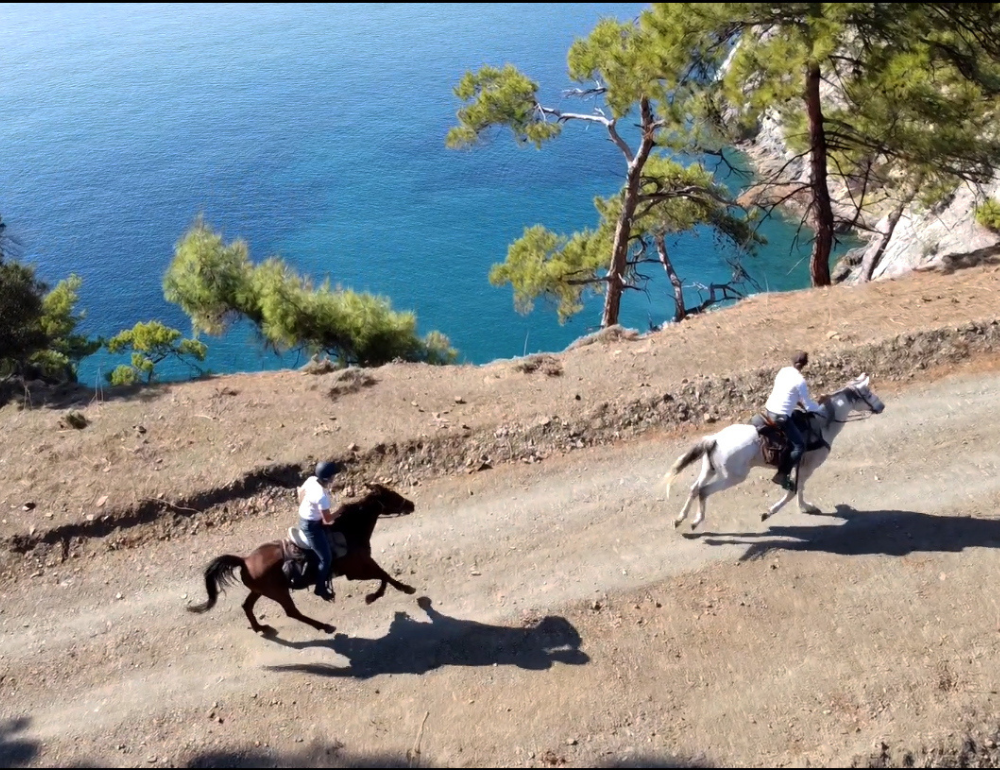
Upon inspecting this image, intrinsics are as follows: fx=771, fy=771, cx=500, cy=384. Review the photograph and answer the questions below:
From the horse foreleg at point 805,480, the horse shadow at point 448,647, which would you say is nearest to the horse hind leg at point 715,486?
the horse foreleg at point 805,480

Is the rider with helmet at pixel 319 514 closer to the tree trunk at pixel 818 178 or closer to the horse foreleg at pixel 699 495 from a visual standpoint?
the horse foreleg at pixel 699 495

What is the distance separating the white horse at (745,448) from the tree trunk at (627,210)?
8.54 meters

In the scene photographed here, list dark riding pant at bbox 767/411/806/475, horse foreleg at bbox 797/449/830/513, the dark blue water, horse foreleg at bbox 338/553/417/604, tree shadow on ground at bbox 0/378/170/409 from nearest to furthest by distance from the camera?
1. horse foreleg at bbox 338/553/417/604
2. dark riding pant at bbox 767/411/806/475
3. horse foreleg at bbox 797/449/830/513
4. tree shadow on ground at bbox 0/378/170/409
5. the dark blue water

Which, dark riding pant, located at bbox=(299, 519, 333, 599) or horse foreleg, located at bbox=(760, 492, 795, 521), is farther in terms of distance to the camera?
horse foreleg, located at bbox=(760, 492, 795, 521)

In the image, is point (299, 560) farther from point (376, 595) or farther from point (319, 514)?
point (376, 595)

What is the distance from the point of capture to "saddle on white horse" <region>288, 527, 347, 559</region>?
8.05 m

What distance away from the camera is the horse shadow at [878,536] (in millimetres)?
9125

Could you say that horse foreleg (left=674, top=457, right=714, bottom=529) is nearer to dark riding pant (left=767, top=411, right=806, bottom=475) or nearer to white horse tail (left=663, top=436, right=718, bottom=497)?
white horse tail (left=663, top=436, right=718, bottom=497)

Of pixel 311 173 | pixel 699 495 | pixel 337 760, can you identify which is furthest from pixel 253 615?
pixel 311 173

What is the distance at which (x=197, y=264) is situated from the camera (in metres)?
19.4

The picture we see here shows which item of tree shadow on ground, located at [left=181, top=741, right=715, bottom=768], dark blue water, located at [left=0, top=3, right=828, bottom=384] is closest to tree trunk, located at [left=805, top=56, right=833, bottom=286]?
tree shadow on ground, located at [left=181, top=741, right=715, bottom=768]

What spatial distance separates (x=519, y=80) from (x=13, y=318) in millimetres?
11701

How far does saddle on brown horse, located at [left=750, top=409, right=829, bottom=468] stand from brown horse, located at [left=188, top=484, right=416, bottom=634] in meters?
4.20

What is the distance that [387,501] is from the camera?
852 cm
